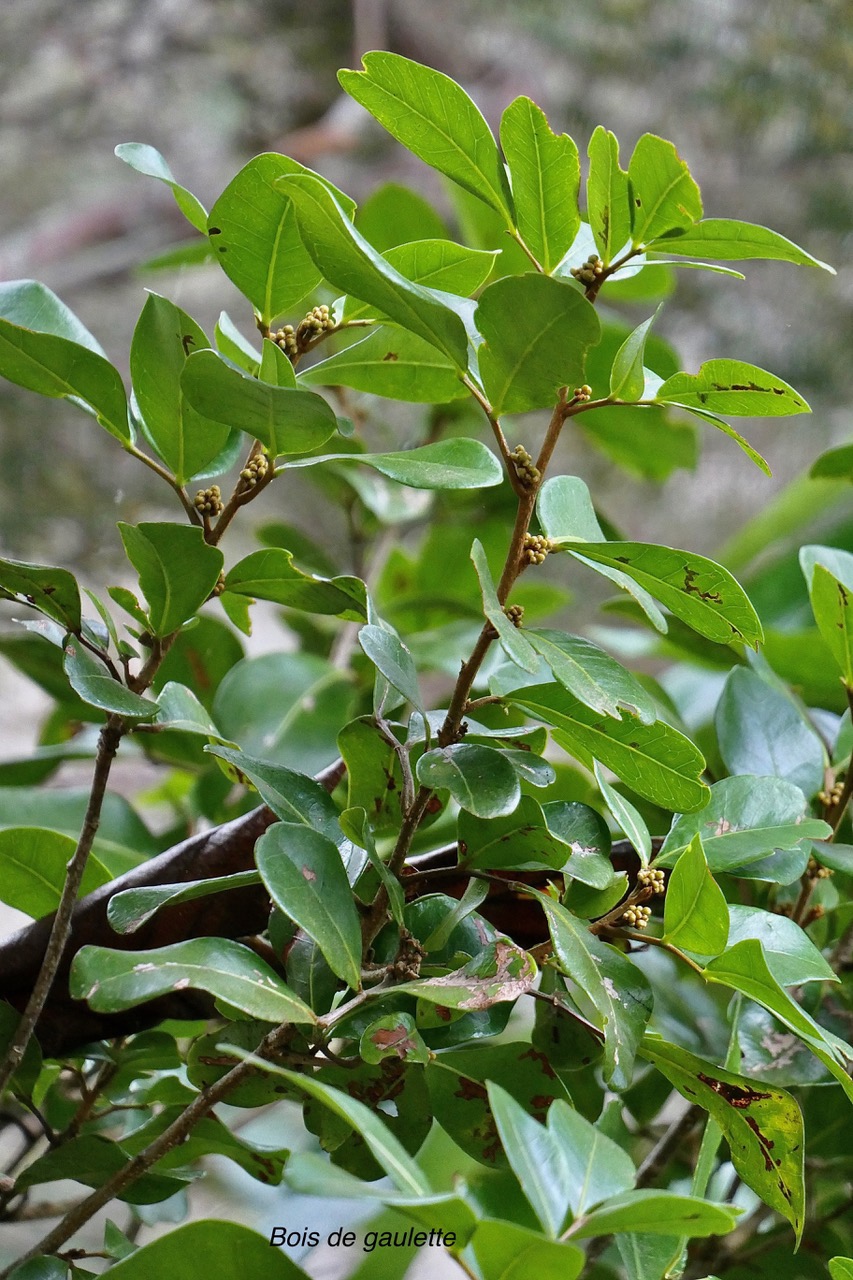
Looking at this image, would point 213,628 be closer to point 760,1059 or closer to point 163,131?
point 760,1059

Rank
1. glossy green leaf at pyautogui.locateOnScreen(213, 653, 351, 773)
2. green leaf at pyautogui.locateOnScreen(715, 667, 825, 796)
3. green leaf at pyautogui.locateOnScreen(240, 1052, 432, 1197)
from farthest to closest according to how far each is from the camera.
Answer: glossy green leaf at pyautogui.locateOnScreen(213, 653, 351, 773) < green leaf at pyautogui.locateOnScreen(715, 667, 825, 796) < green leaf at pyautogui.locateOnScreen(240, 1052, 432, 1197)

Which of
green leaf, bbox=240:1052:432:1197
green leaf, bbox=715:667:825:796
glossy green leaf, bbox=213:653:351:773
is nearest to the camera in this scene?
green leaf, bbox=240:1052:432:1197

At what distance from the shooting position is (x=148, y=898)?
0.26 m

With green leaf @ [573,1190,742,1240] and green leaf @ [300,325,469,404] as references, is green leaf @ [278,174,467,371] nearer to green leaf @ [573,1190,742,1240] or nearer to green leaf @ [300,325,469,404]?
green leaf @ [300,325,469,404]

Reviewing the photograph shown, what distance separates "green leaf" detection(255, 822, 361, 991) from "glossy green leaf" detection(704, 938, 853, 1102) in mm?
95

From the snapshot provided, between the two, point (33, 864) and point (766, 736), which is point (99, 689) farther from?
point (766, 736)

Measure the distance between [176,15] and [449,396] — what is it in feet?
7.24

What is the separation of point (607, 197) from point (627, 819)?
166 millimetres

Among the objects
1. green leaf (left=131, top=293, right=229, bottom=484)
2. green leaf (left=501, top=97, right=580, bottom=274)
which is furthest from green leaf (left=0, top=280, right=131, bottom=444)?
green leaf (left=501, top=97, right=580, bottom=274)

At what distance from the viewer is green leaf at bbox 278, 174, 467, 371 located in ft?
0.75

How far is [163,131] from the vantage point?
2.06 meters

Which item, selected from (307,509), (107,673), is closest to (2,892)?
(107,673)

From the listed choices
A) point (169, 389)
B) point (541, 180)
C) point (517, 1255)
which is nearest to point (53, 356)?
point (169, 389)

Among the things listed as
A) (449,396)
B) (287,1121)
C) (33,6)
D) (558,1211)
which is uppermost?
(33,6)
